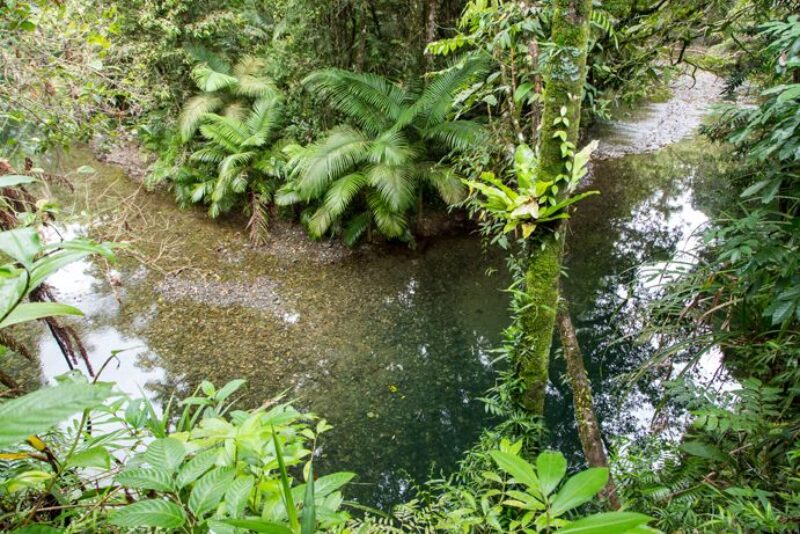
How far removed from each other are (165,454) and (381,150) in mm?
4856

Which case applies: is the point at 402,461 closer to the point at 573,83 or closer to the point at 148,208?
the point at 573,83

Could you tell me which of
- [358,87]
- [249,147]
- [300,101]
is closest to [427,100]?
[358,87]

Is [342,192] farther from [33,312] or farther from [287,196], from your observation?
[33,312]

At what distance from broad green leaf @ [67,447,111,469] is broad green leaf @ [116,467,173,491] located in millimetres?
87

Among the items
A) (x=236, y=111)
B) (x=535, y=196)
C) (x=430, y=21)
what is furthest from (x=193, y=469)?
(x=236, y=111)

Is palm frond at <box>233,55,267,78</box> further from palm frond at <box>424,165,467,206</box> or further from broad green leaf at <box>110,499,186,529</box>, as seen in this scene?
broad green leaf at <box>110,499,186,529</box>

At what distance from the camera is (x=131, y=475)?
0.68m

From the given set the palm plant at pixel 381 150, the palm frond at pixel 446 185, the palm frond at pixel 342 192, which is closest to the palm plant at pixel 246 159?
the palm plant at pixel 381 150

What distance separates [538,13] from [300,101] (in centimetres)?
503

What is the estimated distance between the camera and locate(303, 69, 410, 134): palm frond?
550cm

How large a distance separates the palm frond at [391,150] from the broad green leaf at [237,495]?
4.76m

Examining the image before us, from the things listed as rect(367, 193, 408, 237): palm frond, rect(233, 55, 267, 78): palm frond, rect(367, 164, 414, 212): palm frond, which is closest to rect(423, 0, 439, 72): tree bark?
rect(367, 164, 414, 212): palm frond

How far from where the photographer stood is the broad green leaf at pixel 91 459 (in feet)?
2.37

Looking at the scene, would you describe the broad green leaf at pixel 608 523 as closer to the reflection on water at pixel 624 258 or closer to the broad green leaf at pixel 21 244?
the broad green leaf at pixel 21 244
